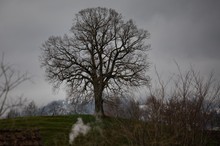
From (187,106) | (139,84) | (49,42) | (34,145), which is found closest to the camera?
(187,106)

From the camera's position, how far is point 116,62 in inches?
1491

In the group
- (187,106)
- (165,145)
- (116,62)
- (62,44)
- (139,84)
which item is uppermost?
(62,44)

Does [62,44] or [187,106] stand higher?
[62,44]

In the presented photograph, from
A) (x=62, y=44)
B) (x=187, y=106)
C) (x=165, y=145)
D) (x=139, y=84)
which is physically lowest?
(x=165, y=145)

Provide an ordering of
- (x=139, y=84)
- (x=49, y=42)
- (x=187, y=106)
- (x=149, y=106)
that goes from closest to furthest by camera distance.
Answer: (x=187, y=106), (x=149, y=106), (x=139, y=84), (x=49, y=42)

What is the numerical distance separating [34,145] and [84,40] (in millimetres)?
28130

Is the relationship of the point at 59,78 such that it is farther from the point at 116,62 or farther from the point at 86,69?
the point at 116,62

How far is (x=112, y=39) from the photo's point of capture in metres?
38.6

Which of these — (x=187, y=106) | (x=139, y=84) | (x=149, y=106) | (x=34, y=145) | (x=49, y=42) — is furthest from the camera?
(x=49, y=42)

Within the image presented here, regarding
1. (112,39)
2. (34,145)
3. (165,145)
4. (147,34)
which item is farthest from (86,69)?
(165,145)

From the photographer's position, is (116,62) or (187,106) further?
(116,62)

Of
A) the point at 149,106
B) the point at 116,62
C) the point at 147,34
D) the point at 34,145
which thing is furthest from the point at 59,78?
the point at 149,106

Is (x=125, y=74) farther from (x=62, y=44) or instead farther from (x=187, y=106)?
(x=187, y=106)

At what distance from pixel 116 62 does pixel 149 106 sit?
3036cm
